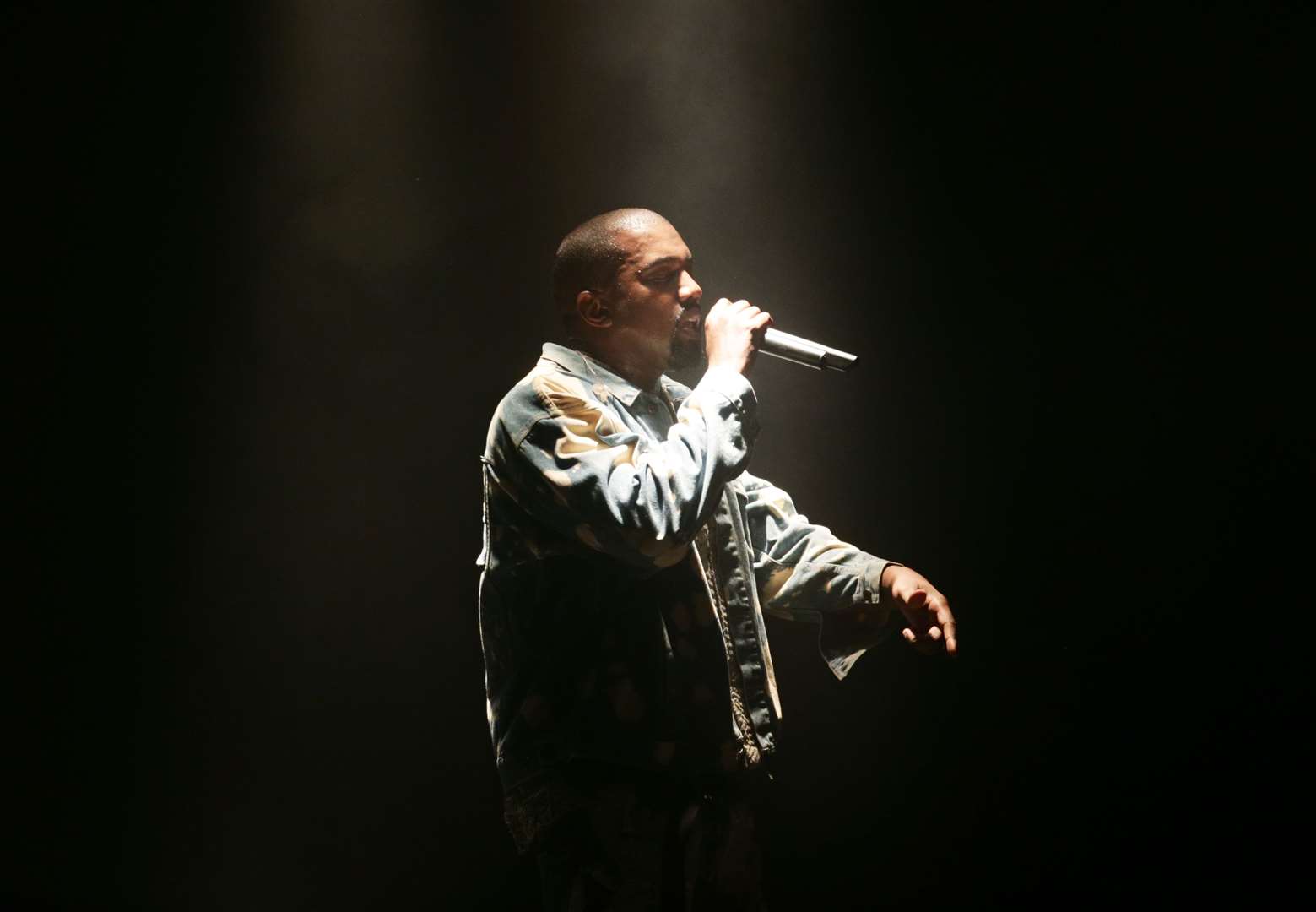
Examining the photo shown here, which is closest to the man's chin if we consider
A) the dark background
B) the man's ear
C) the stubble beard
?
the stubble beard

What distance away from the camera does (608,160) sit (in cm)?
225

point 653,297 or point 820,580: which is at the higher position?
point 653,297

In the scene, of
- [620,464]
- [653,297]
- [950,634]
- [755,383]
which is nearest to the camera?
[620,464]

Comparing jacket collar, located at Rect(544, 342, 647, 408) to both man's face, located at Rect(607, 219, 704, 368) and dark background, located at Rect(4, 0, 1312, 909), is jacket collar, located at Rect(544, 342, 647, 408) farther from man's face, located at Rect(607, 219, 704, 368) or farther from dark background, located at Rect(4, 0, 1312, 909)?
dark background, located at Rect(4, 0, 1312, 909)

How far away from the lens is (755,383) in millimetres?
2271

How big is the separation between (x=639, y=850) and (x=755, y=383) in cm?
107

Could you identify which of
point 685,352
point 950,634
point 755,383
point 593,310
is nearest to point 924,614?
point 950,634

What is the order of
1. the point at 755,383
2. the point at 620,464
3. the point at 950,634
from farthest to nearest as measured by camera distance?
the point at 755,383 → the point at 950,634 → the point at 620,464

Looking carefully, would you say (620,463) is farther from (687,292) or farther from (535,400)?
(687,292)

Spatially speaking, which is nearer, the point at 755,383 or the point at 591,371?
the point at 591,371

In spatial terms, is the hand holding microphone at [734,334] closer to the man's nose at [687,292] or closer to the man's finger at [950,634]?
the man's nose at [687,292]

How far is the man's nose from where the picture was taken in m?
1.69

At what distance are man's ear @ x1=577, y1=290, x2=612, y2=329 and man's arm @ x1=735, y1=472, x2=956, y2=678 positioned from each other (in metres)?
0.32

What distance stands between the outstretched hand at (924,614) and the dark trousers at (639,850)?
34 centimetres
